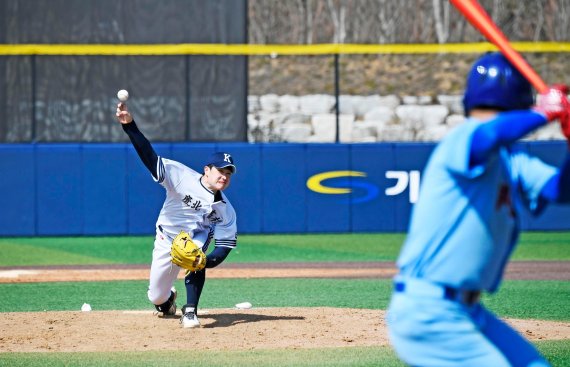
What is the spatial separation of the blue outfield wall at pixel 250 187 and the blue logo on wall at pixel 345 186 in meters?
0.02

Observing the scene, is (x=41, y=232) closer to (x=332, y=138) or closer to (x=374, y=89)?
(x=332, y=138)

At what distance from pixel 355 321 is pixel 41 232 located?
31.8 ft

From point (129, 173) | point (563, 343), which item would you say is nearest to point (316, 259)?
point (129, 173)

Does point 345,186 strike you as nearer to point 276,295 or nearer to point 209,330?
point 276,295

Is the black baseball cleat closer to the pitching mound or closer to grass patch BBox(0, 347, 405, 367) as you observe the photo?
the pitching mound

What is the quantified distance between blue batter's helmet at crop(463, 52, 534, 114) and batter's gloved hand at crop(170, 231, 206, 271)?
175 inches

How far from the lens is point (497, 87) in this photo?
12.4 feet

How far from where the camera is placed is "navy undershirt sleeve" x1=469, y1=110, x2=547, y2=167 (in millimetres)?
3469

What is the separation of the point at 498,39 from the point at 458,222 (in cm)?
88

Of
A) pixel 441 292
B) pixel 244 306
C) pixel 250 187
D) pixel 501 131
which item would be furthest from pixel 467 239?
pixel 250 187

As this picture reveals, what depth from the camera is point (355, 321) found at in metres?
8.66

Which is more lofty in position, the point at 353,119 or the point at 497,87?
the point at 497,87

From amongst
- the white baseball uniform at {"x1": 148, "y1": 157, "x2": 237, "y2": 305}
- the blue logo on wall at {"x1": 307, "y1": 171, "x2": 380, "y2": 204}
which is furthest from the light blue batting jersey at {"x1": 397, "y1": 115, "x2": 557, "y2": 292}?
the blue logo on wall at {"x1": 307, "y1": 171, "x2": 380, "y2": 204}

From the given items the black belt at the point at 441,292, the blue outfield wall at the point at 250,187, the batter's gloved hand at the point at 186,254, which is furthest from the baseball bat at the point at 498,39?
the blue outfield wall at the point at 250,187
